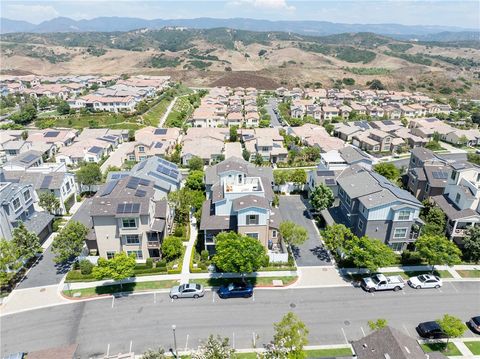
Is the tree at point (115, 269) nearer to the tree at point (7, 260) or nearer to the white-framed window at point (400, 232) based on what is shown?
the tree at point (7, 260)

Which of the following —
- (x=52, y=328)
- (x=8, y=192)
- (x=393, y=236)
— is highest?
(x=8, y=192)

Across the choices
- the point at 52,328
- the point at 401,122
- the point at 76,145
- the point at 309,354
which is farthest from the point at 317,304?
the point at 401,122

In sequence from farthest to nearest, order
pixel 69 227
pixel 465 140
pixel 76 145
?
pixel 465 140 → pixel 76 145 → pixel 69 227

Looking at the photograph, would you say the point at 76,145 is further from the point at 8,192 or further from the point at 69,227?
the point at 69,227

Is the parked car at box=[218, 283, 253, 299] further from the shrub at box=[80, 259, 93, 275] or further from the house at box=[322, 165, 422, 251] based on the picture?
the house at box=[322, 165, 422, 251]

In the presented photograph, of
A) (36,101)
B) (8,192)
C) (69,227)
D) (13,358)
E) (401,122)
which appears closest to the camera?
(13,358)

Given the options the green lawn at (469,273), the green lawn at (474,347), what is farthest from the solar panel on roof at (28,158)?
the green lawn at (469,273)

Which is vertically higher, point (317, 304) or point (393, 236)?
point (393, 236)
